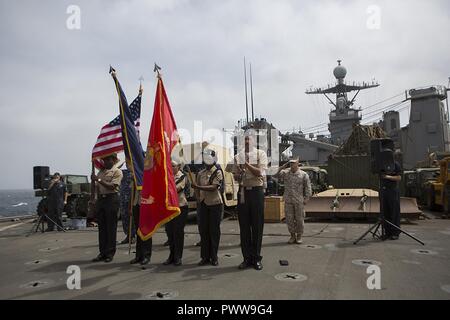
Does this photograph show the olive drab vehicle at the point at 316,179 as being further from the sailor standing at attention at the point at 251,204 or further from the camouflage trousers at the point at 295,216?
the sailor standing at attention at the point at 251,204

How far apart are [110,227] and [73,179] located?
44.3ft

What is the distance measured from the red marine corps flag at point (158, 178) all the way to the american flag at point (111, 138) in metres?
1.14

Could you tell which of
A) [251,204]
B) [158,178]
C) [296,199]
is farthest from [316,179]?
[158,178]

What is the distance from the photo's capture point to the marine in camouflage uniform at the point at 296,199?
24.4ft

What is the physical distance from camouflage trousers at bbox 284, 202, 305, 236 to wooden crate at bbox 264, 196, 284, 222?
4.02 meters

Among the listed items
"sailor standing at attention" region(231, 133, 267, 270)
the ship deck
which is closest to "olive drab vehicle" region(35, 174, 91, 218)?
the ship deck

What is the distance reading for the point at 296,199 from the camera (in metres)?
7.50

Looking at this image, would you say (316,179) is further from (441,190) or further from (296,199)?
(296,199)

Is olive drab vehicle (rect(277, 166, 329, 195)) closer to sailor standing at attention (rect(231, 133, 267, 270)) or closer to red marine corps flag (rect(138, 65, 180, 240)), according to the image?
sailor standing at attention (rect(231, 133, 267, 270))

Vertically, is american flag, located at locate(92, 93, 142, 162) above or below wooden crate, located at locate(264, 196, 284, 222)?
above

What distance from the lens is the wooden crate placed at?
38.0 ft

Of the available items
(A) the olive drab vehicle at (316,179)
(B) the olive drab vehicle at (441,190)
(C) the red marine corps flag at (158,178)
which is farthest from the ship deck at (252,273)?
(A) the olive drab vehicle at (316,179)

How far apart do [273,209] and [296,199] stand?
13.8ft

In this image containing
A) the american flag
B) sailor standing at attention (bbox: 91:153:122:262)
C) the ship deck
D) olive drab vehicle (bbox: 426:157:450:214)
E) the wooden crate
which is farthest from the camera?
olive drab vehicle (bbox: 426:157:450:214)
